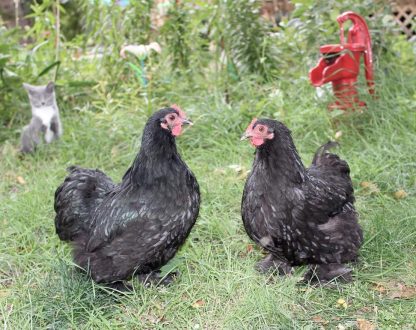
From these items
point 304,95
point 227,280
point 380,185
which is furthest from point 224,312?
point 304,95

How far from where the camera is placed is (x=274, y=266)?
3461mm

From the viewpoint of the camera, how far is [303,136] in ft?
16.9

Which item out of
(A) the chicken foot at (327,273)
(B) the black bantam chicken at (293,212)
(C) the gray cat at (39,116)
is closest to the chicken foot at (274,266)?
(B) the black bantam chicken at (293,212)

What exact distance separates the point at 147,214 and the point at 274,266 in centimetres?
93

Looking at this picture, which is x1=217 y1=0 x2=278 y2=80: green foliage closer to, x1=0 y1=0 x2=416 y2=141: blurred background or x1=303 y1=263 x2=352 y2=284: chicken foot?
x1=0 y1=0 x2=416 y2=141: blurred background

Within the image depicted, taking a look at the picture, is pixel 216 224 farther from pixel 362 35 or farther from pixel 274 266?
pixel 362 35

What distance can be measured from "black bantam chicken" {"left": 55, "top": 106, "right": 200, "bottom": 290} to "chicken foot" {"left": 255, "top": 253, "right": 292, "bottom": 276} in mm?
582

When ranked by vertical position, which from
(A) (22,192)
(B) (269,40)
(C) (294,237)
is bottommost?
(A) (22,192)

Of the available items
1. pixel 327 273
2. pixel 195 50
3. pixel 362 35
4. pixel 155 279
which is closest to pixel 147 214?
pixel 155 279

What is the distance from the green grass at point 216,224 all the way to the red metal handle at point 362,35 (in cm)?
22

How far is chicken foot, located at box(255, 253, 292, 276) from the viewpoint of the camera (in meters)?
Answer: 3.45

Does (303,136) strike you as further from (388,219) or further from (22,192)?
(22,192)

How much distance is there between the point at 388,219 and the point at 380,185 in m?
0.56

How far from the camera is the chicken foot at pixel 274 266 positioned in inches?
136
